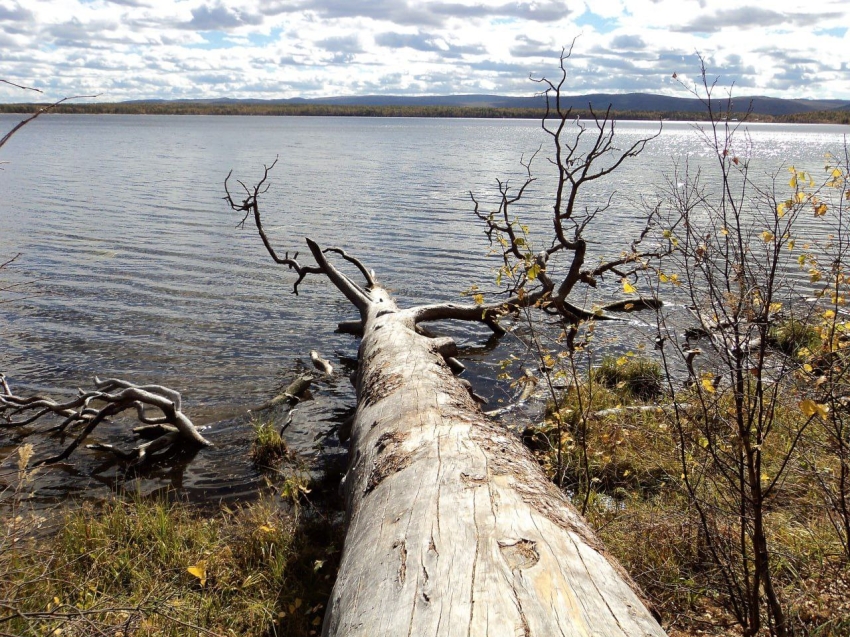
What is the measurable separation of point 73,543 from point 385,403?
107 inches

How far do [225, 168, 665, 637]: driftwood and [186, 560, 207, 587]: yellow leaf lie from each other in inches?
41.4

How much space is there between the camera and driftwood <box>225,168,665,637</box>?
2.58m

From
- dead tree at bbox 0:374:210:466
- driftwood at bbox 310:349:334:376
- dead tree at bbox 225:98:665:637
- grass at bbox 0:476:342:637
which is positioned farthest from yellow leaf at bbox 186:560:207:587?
driftwood at bbox 310:349:334:376

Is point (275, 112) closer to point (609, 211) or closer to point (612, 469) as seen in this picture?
point (609, 211)

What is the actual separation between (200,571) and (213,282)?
11584 millimetres

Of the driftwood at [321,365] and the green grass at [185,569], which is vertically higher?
the green grass at [185,569]

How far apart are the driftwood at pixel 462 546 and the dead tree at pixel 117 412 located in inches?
140

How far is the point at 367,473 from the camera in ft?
14.8

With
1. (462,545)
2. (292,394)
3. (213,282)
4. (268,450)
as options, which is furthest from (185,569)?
(213,282)

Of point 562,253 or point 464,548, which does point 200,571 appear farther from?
point 562,253

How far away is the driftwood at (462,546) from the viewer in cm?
258

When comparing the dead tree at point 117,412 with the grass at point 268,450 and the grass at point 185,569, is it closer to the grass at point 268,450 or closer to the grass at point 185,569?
the grass at point 268,450

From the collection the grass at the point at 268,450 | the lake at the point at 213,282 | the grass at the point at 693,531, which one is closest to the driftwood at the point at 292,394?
the lake at the point at 213,282

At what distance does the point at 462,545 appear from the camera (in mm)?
3076
